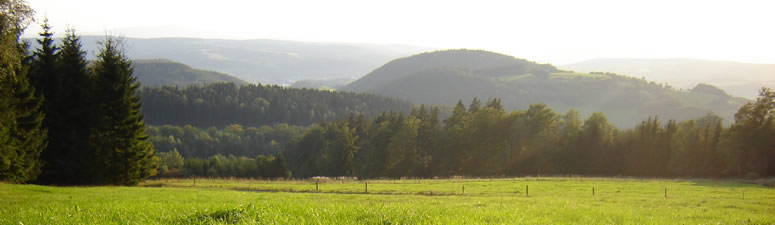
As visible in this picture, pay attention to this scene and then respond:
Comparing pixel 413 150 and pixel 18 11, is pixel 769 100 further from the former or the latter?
pixel 18 11

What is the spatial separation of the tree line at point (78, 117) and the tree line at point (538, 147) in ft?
161

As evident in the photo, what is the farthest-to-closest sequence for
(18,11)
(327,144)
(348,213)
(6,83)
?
(327,144) → (6,83) → (18,11) → (348,213)

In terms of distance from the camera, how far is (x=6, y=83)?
32.4 meters

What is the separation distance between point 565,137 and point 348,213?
8169 cm

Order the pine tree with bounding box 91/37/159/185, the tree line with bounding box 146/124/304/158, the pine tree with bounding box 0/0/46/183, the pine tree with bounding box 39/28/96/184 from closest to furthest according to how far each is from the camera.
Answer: the pine tree with bounding box 0/0/46/183
the pine tree with bounding box 39/28/96/184
the pine tree with bounding box 91/37/159/185
the tree line with bounding box 146/124/304/158

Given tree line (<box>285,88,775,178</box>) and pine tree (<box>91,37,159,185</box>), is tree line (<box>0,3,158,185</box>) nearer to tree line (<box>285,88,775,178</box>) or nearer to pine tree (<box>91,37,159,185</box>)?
pine tree (<box>91,37,159,185</box>)

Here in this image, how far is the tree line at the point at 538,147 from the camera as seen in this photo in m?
70.1

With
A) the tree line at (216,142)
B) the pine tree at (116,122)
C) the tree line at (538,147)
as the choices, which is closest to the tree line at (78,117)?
the pine tree at (116,122)

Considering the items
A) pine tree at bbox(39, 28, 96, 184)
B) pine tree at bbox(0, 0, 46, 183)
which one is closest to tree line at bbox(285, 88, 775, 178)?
pine tree at bbox(39, 28, 96, 184)

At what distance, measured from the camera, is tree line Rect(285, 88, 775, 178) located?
7012cm

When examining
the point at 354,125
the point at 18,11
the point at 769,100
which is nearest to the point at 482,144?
the point at 354,125

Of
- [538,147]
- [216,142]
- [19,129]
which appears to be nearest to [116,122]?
[19,129]

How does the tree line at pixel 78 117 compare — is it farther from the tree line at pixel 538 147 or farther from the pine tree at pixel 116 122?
the tree line at pixel 538 147

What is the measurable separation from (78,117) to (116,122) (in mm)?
3270
